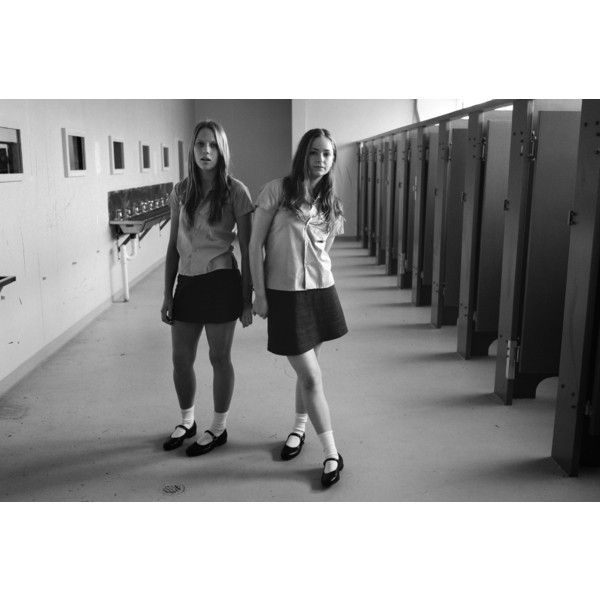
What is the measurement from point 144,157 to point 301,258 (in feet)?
18.8

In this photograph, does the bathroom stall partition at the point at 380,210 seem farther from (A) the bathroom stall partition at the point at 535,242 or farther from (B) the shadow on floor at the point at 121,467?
(B) the shadow on floor at the point at 121,467

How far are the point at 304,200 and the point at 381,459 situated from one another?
1183mm

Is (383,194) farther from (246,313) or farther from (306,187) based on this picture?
(306,187)

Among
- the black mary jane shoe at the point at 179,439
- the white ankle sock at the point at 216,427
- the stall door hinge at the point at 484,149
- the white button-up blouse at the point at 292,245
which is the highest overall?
the stall door hinge at the point at 484,149

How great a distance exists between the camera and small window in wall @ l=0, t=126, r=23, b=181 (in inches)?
138

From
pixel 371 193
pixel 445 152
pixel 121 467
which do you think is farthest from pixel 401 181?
pixel 121 467

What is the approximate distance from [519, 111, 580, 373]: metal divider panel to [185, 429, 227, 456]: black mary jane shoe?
5.36 feet

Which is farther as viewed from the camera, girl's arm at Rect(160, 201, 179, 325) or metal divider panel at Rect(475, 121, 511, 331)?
metal divider panel at Rect(475, 121, 511, 331)

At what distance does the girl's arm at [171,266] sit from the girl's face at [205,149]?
22cm

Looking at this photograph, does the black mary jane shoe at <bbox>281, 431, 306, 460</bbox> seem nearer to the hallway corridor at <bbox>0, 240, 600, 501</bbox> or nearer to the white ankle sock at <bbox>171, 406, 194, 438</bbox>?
the hallway corridor at <bbox>0, 240, 600, 501</bbox>

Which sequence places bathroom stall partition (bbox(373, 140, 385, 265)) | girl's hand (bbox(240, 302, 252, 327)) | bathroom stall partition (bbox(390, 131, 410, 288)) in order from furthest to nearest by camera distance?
bathroom stall partition (bbox(373, 140, 385, 265)), bathroom stall partition (bbox(390, 131, 410, 288)), girl's hand (bbox(240, 302, 252, 327))

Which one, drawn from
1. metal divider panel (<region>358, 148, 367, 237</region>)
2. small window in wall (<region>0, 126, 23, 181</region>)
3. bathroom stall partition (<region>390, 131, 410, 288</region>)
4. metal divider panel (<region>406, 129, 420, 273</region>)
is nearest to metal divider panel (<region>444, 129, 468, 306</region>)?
metal divider panel (<region>406, 129, 420, 273</region>)

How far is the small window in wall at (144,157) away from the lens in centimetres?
717

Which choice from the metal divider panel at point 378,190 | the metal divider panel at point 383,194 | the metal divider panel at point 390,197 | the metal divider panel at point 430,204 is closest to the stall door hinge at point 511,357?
the metal divider panel at point 430,204
